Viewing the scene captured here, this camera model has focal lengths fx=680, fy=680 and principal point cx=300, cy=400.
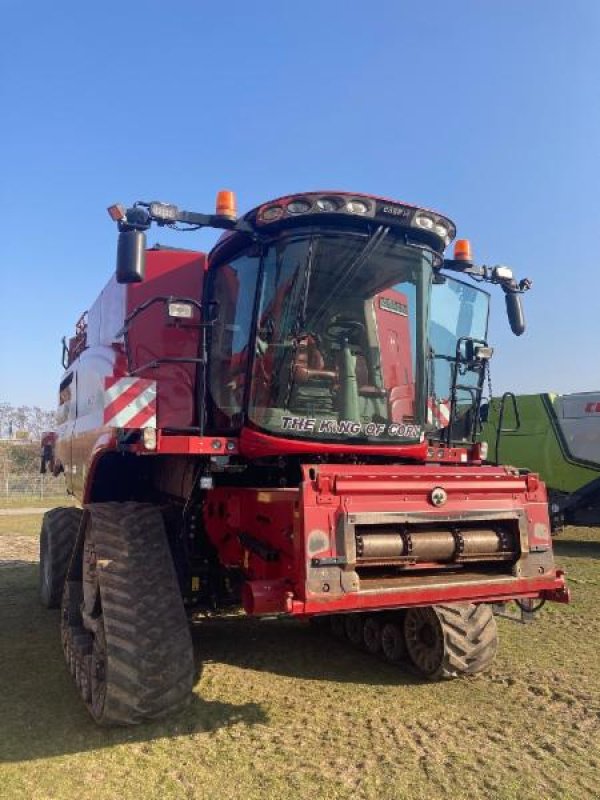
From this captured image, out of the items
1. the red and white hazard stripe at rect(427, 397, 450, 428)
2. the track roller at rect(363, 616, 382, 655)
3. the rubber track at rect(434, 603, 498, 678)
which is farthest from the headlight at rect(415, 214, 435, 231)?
the track roller at rect(363, 616, 382, 655)

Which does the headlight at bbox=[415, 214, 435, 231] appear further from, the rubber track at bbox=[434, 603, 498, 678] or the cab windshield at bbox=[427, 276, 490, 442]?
the rubber track at bbox=[434, 603, 498, 678]

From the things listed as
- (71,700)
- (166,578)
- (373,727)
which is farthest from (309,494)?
(71,700)

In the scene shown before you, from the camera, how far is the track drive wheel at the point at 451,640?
455 cm

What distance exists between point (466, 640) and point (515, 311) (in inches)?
98.2

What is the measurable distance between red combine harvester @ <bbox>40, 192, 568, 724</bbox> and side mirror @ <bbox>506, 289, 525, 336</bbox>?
0.6 inches

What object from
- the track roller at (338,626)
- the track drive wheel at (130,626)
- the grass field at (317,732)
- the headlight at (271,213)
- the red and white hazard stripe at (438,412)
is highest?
the headlight at (271,213)

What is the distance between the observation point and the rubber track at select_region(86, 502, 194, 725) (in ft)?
12.1

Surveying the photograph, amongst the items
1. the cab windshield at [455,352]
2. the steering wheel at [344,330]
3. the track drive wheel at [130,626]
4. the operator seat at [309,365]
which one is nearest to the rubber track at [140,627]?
the track drive wheel at [130,626]

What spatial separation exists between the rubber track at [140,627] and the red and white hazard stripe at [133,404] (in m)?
0.66

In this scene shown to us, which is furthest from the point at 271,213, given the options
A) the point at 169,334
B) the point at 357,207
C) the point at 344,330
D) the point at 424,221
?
the point at 169,334

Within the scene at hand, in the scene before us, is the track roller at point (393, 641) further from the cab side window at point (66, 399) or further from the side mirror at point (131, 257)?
the cab side window at point (66, 399)

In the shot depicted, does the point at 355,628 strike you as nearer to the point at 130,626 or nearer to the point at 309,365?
the point at 130,626

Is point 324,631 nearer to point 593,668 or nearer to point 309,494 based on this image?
point 593,668

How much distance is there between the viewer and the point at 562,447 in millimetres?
13766
